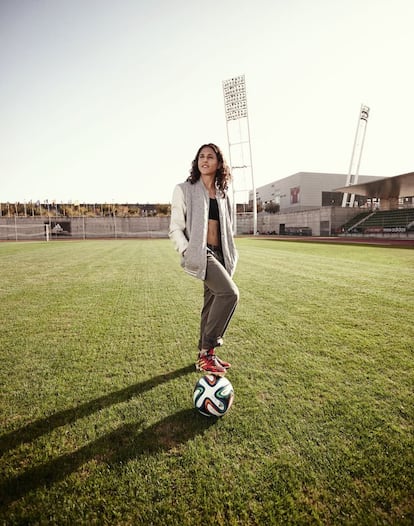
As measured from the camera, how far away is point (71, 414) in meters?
2.09

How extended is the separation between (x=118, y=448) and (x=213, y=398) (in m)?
0.69

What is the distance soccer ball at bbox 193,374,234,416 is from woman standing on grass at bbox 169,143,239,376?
0.40m

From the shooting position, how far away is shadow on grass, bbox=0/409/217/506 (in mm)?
1521

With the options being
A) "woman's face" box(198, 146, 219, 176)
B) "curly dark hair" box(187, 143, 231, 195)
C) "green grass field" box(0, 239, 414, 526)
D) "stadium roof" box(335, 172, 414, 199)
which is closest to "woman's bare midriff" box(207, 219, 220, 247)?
"curly dark hair" box(187, 143, 231, 195)

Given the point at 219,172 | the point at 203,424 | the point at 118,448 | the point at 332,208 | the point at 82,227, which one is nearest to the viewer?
the point at 118,448

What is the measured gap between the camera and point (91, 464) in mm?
1642

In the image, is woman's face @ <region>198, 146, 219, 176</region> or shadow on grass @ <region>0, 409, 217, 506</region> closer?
shadow on grass @ <region>0, 409, 217, 506</region>

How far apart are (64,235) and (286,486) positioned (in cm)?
5046

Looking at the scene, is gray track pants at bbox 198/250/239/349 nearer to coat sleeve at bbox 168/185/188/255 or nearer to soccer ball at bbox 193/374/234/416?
coat sleeve at bbox 168/185/188/255

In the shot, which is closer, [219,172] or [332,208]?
[219,172]

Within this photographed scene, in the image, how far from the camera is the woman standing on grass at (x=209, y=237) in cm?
258

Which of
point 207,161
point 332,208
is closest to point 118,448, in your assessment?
point 207,161

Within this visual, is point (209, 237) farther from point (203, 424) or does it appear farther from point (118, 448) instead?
point (118, 448)

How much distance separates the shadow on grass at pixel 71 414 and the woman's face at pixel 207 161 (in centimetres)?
196
